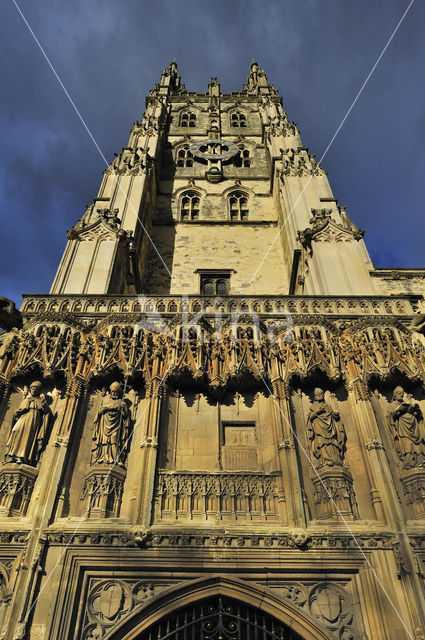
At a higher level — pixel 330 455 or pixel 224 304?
pixel 224 304

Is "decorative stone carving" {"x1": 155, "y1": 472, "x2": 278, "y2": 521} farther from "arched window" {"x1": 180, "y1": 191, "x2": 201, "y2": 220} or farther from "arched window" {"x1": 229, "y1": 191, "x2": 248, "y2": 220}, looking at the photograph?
"arched window" {"x1": 180, "y1": 191, "x2": 201, "y2": 220}

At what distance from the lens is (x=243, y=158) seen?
26.0 metres

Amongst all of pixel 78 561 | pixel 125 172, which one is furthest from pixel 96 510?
pixel 125 172

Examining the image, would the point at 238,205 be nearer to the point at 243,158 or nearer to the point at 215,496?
the point at 243,158

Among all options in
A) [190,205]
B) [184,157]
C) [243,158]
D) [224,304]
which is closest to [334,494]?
[224,304]

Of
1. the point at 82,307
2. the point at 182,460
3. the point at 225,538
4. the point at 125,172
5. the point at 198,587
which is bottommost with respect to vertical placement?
the point at 198,587

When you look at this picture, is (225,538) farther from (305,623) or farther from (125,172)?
(125,172)

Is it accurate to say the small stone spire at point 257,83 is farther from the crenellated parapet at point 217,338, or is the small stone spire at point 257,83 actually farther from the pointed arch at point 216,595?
the pointed arch at point 216,595

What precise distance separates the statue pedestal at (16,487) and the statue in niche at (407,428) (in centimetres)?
670

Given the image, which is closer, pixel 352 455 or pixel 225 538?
pixel 225 538

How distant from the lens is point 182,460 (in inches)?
362

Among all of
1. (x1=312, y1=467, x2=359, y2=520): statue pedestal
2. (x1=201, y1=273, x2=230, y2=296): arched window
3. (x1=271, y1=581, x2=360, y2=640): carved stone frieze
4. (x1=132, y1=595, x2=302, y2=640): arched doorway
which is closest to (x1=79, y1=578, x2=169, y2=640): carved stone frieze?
(x1=132, y1=595, x2=302, y2=640): arched doorway

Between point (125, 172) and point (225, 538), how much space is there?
15.8 metres

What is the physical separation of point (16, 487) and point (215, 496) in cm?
343
